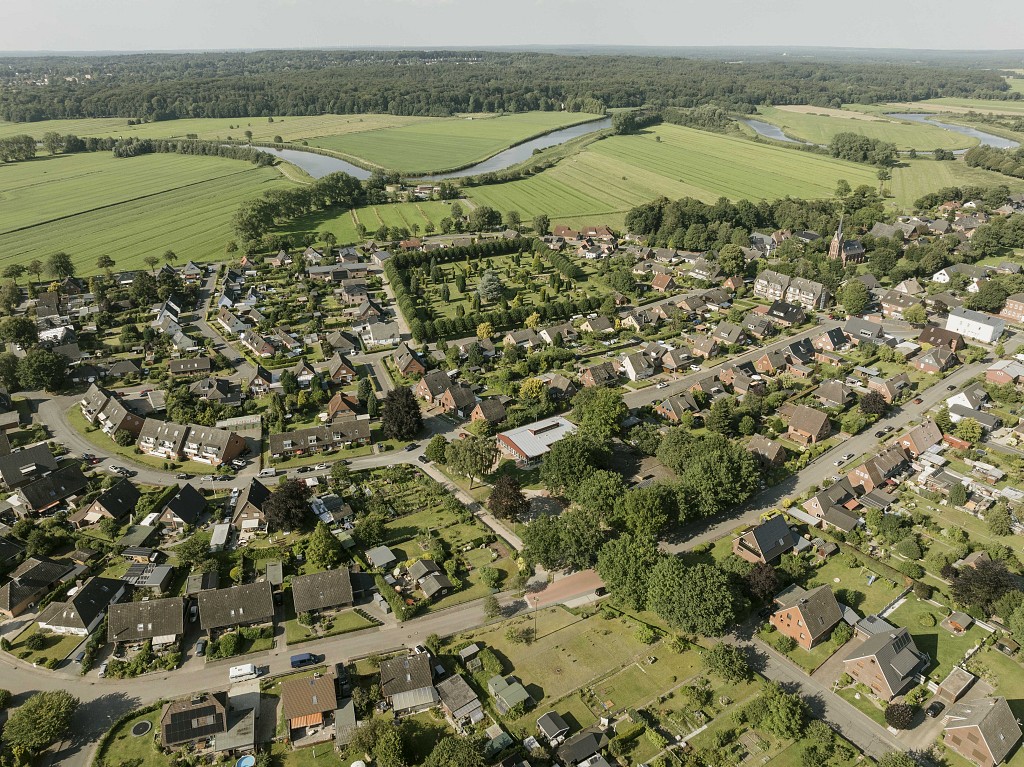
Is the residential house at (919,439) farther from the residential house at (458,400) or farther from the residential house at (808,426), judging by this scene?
the residential house at (458,400)

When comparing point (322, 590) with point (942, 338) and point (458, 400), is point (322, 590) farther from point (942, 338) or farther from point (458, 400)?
point (942, 338)

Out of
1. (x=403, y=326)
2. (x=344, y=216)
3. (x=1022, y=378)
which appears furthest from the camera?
(x=344, y=216)

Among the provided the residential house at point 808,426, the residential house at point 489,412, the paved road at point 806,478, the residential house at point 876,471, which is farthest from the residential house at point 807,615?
the residential house at point 489,412

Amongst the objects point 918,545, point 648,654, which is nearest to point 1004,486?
point 918,545

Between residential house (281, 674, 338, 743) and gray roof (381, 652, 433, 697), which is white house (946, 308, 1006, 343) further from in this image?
residential house (281, 674, 338, 743)

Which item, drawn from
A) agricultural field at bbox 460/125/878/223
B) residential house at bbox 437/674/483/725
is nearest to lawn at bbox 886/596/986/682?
residential house at bbox 437/674/483/725

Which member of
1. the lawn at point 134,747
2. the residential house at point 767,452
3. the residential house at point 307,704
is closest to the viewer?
the lawn at point 134,747

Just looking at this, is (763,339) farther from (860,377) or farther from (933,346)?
(933,346)
